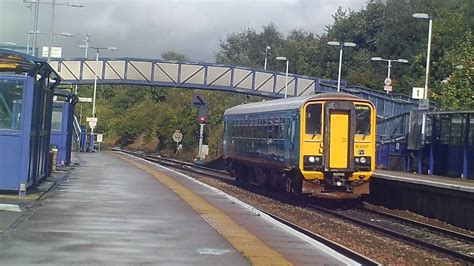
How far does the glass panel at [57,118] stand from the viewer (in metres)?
30.5

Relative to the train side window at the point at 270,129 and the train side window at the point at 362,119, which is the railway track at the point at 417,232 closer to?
the train side window at the point at 362,119

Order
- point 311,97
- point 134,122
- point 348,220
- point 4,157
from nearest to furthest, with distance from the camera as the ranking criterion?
point 4,157
point 348,220
point 311,97
point 134,122

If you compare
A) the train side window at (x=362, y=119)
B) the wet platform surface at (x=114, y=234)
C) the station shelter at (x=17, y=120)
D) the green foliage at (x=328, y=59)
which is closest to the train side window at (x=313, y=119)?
the train side window at (x=362, y=119)

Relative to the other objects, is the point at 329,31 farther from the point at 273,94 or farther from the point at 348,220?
the point at 348,220

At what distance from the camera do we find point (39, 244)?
11.0 meters

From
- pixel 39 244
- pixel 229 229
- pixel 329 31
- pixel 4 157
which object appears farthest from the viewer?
pixel 329 31

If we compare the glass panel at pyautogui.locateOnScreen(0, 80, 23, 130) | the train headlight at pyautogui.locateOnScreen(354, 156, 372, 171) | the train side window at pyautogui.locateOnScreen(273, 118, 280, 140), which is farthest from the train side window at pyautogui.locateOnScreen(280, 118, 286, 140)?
the glass panel at pyautogui.locateOnScreen(0, 80, 23, 130)

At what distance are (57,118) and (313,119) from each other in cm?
1234

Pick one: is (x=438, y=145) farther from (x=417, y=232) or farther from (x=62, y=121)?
(x=62, y=121)

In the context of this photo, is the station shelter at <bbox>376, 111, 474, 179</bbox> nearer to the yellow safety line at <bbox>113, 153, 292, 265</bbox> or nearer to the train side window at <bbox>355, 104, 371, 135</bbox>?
the train side window at <bbox>355, 104, 371, 135</bbox>

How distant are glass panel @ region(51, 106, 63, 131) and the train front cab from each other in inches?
463

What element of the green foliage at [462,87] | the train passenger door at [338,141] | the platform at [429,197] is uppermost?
the green foliage at [462,87]

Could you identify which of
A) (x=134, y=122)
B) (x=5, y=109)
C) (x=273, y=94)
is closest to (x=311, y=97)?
(x=5, y=109)

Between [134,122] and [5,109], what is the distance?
77.4 m
